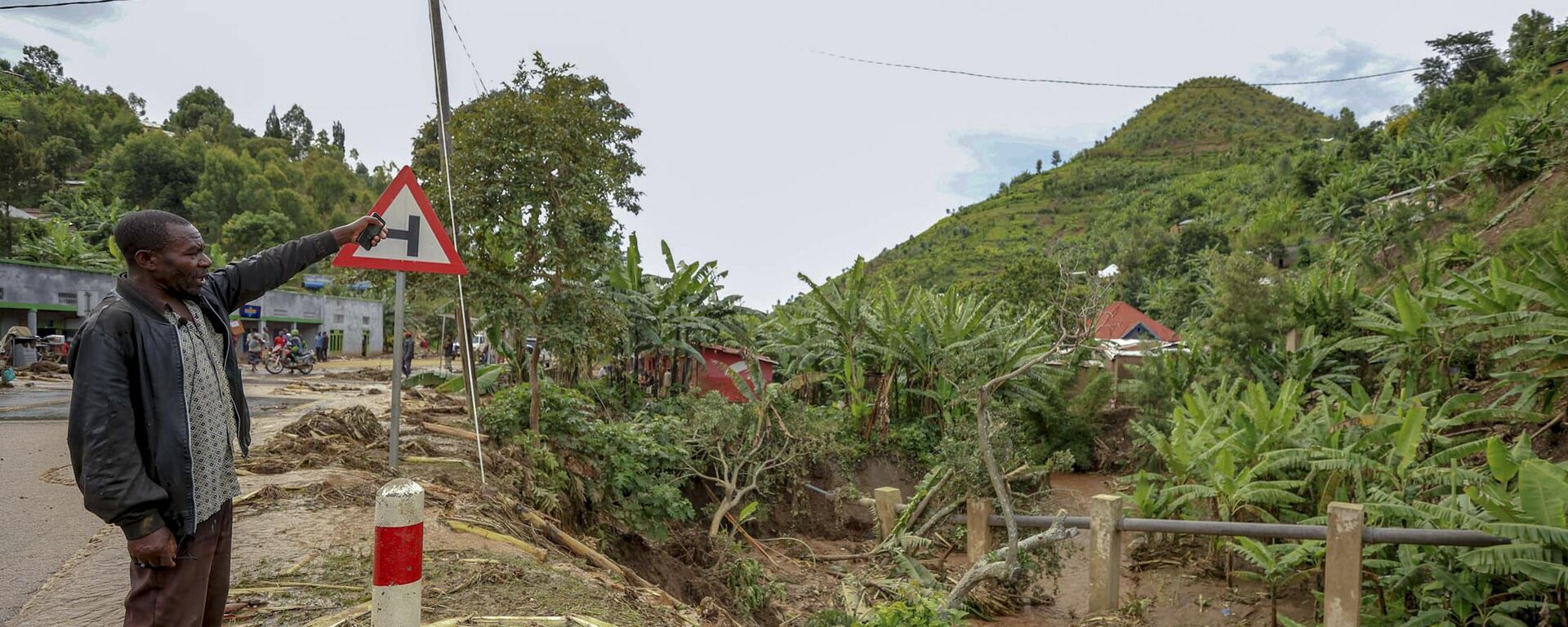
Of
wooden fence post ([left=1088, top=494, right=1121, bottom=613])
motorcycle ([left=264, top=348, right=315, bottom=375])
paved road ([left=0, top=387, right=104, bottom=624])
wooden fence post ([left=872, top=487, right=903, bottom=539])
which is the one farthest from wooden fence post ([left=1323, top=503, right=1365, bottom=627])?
motorcycle ([left=264, top=348, right=315, bottom=375])

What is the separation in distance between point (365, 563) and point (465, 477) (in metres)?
2.27

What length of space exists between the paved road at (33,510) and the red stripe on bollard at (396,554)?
7.32 ft

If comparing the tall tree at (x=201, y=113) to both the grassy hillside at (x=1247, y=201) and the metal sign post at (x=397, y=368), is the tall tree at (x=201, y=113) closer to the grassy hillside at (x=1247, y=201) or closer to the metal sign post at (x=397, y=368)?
the grassy hillside at (x=1247, y=201)

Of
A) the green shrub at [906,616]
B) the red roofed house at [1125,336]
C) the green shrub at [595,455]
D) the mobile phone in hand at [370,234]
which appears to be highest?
the mobile phone in hand at [370,234]

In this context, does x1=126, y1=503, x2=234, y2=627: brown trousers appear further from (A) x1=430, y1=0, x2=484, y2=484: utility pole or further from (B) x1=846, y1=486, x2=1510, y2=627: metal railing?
(B) x1=846, y1=486, x2=1510, y2=627: metal railing

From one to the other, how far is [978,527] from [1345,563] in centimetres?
318

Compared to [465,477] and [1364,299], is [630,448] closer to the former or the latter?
[465,477]

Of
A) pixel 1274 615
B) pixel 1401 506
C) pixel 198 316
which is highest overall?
pixel 198 316

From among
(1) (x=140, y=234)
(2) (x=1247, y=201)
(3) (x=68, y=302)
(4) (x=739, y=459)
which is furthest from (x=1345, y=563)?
(2) (x=1247, y=201)

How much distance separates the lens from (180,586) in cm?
230

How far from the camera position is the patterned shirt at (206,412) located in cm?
236

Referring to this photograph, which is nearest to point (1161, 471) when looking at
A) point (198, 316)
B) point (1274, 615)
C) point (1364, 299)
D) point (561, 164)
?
point (1364, 299)

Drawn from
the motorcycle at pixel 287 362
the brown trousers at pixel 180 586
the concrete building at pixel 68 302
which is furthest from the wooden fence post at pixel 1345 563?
the motorcycle at pixel 287 362

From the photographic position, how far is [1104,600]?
7645mm
